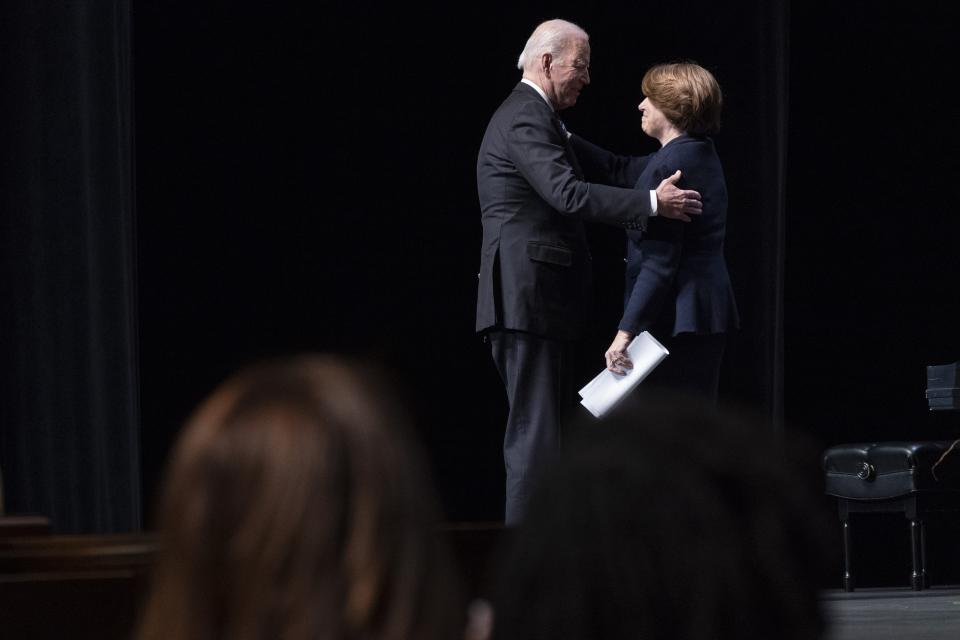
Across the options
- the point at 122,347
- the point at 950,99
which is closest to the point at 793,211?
the point at 950,99

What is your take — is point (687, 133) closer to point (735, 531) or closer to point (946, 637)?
point (946, 637)

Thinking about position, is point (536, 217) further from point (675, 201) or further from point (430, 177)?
point (430, 177)

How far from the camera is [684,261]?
3.30 m

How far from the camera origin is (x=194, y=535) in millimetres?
494

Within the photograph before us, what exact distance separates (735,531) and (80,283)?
10.7ft

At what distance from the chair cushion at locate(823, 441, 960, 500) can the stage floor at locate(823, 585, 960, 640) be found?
408mm

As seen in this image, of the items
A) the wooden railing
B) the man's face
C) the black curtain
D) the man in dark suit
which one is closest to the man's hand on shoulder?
the man in dark suit

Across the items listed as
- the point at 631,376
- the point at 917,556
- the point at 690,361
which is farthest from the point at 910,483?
the point at 631,376

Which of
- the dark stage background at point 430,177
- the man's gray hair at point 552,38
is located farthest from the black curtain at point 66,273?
the man's gray hair at point 552,38

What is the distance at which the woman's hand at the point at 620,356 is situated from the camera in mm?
3199

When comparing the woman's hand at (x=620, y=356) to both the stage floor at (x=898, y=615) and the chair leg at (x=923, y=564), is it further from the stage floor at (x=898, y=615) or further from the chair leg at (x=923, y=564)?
the chair leg at (x=923, y=564)

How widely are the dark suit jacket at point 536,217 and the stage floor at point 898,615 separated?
872 millimetres

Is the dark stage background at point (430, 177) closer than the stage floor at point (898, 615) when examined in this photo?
No

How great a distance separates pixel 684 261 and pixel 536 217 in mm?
349
